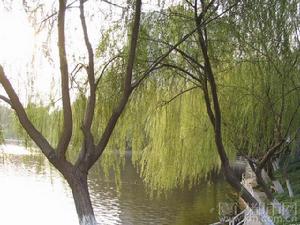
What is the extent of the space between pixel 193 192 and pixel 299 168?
430 centimetres

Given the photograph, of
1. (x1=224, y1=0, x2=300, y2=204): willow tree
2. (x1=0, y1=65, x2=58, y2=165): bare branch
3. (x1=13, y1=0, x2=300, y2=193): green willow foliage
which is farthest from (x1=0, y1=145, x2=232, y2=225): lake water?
(x1=0, y1=65, x2=58, y2=165): bare branch

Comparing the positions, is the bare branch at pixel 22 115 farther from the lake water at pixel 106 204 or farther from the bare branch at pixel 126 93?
the lake water at pixel 106 204

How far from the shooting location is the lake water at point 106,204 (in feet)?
41.7

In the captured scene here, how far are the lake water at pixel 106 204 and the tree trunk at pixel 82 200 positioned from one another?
624 cm

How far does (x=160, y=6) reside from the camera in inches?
211

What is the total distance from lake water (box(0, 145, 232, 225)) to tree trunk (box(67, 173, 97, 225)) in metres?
6.24

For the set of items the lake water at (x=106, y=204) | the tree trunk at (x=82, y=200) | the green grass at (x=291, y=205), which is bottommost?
the lake water at (x=106, y=204)

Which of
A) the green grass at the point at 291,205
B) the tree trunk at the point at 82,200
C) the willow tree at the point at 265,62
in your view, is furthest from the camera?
the green grass at the point at 291,205

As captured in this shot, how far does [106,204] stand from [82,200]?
1157 cm

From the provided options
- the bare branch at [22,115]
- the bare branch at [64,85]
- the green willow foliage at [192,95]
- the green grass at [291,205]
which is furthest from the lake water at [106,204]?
the bare branch at [64,85]

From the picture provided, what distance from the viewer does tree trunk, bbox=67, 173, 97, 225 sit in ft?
12.6

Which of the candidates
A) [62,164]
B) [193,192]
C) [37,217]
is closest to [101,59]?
[62,164]

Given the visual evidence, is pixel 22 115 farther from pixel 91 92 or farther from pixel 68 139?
pixel 91 92

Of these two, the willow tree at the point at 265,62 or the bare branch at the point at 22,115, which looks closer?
the bare branch at the point at 22,115
